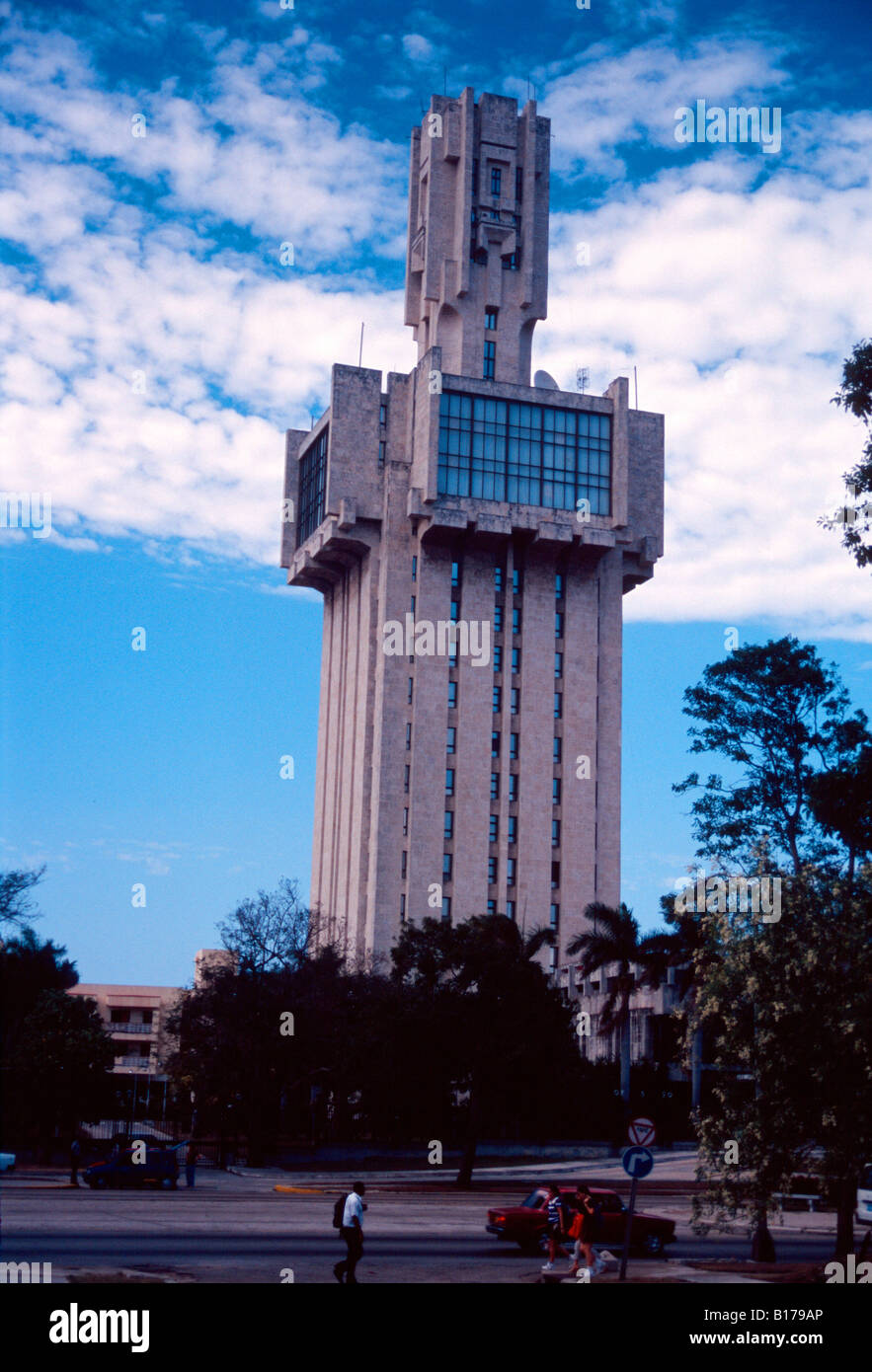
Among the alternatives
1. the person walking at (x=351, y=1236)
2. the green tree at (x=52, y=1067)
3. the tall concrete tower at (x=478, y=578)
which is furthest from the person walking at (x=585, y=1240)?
the tall concrete tower at (x=478, y=578)

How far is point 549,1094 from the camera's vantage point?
48.8 m

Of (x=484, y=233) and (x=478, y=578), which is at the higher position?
(x=484, y=233)

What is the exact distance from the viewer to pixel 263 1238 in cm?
2789

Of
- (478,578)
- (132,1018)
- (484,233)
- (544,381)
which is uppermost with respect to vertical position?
(484,233)

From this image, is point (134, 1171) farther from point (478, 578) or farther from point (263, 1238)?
point (478, 578)

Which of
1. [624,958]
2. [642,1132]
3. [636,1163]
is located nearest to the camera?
[636,1163]

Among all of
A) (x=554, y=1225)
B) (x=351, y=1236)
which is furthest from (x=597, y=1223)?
(x=351, y=1236)

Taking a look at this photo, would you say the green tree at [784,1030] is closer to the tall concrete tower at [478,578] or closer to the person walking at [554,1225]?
the person walking at [554,1225]

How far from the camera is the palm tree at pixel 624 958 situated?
63656mm

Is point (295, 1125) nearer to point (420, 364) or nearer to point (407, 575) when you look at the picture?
point (407, 575)

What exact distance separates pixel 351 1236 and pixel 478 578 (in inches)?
2867

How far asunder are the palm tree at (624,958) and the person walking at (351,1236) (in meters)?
42.7

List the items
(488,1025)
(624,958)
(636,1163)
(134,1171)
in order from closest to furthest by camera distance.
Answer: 1. (636,1163)
2. (134,1171)
3. (488,1025)
4. (624,958)

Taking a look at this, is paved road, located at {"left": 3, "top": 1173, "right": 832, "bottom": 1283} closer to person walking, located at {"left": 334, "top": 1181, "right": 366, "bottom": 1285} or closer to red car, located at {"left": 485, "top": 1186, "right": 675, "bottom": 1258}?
red car, located at {"left": 485, "top": 1186, "right": 675, "bottom": 1258}
